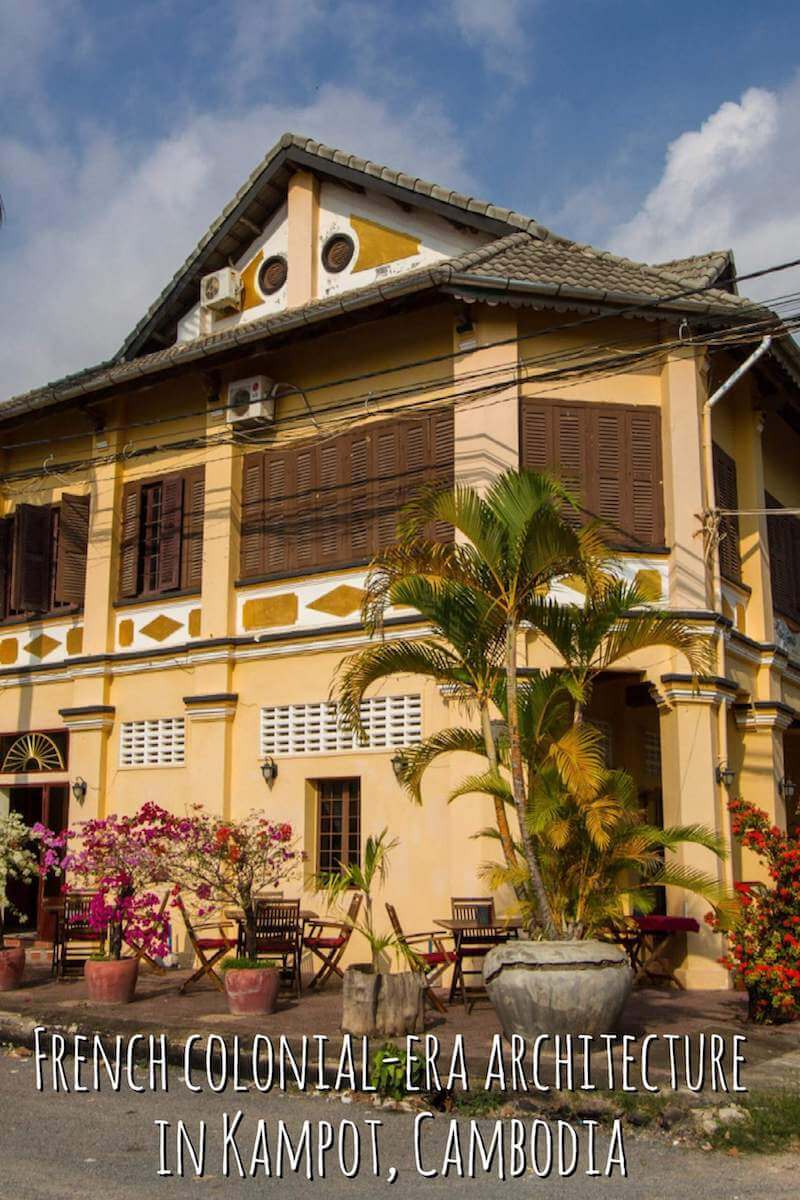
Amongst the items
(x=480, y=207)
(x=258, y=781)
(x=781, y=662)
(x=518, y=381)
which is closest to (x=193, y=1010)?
(x=258, y=781)

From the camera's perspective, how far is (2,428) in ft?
55.7

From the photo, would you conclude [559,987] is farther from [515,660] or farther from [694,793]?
[694,793]

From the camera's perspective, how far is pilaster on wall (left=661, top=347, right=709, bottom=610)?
12602mm

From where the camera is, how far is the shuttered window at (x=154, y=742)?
14.6m

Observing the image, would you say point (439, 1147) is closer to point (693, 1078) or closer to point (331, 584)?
point (693, 1078)

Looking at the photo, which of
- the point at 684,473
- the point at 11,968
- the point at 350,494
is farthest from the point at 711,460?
the point at 11,968

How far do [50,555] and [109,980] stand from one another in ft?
22.3

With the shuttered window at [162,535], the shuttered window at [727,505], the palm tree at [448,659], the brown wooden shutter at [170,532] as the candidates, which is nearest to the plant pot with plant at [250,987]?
the palm tree at [448,659]

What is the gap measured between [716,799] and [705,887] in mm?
3458

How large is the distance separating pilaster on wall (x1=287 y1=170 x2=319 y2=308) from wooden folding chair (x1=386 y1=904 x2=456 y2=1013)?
768 cm

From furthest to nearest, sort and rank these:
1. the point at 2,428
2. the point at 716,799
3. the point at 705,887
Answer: the point at 2,428
the point at 716,799
the point at 705,887

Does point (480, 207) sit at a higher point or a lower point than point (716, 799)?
higher

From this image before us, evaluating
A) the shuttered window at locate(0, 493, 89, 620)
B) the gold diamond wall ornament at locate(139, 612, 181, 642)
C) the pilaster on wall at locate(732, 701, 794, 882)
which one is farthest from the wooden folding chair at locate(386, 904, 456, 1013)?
the shuttered window at locate(0, 493, 89, 620)

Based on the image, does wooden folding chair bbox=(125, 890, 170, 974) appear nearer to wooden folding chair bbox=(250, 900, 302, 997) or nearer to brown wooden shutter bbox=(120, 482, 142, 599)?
wooden folding chair bbox=(250, 900, 302, 997)
